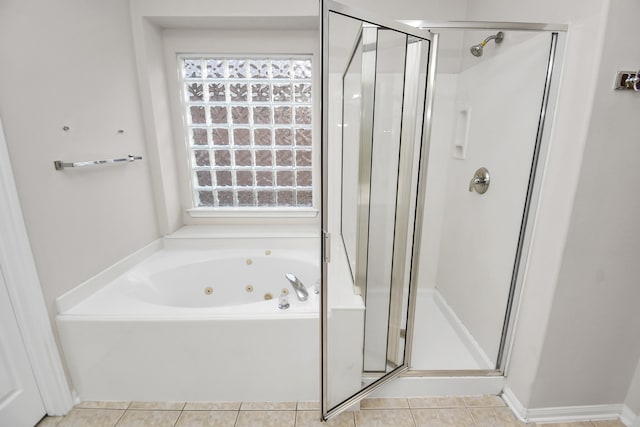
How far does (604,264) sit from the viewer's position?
1149 mm

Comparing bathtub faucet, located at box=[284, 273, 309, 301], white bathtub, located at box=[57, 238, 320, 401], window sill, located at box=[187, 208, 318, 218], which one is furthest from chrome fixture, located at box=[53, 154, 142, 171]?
bathtub faucet, located at box=[284, 273, 309, 301]

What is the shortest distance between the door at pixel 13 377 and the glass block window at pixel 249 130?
1394 mm

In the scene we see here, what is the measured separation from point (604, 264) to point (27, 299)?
7.78ft

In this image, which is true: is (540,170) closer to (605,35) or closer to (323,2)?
(605,35)

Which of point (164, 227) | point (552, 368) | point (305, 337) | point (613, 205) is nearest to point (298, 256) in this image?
point (305, 337)

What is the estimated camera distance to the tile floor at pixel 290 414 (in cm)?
134

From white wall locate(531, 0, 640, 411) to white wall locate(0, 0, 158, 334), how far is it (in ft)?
7.18

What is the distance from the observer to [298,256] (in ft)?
7.11

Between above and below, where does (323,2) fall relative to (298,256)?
above

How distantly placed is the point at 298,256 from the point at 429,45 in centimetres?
153

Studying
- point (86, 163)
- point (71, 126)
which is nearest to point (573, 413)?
point (86, 163)

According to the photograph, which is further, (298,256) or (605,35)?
(298,256)

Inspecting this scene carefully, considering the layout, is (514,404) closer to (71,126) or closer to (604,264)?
(604,264)

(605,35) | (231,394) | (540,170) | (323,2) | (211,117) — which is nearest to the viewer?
(323,2)
